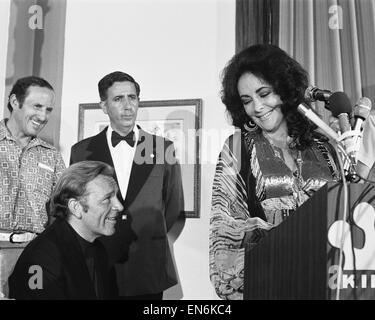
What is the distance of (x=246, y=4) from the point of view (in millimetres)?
2373

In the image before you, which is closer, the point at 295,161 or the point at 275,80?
the point at 295,161

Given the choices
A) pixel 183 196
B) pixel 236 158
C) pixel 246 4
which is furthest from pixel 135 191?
pixel 246 4

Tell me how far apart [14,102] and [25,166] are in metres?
0.31

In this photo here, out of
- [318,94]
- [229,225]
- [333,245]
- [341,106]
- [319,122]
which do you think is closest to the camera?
[333,245]

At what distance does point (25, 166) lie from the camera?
7.50 ft

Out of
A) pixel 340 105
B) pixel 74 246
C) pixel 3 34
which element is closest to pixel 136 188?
pixel 74 246

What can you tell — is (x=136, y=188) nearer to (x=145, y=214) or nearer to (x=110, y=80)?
(x=145, y=214)

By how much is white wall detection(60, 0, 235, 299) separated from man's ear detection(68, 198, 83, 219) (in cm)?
24

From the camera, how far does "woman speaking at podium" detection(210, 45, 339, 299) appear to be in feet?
6.43

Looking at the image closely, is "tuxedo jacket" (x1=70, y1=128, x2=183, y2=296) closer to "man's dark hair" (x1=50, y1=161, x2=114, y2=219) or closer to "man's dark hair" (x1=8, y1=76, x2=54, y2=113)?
"man's dark hair" (x1=50, y1=161, x2=114, y2=219)

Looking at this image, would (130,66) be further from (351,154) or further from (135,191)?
(351,154)

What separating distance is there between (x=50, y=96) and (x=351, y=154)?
4.91 ft

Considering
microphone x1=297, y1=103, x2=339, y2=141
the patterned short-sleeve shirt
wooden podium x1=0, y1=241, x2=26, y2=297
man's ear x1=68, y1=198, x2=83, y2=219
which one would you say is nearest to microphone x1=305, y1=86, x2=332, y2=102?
microphone x1=297, y1=103, x2=339, y2=141

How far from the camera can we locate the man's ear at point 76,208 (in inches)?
85.1
